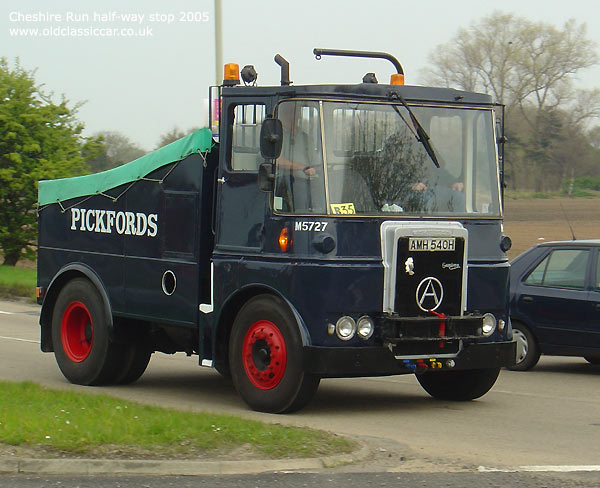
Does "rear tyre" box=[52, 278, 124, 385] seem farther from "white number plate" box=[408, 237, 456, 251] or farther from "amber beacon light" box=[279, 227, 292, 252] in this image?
"white number plate" box=[408, 237, 456, 251]

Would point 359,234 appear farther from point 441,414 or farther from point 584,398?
point 584,398

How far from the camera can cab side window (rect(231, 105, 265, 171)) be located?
1006 centimetres

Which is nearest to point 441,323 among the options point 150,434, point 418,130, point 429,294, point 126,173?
point 429,294

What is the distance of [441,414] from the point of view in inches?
400

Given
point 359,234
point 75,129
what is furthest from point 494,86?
point 359,234

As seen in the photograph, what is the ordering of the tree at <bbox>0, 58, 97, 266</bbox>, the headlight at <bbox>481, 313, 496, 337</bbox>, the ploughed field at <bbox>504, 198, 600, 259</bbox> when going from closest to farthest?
the headlight at <bbox>481, 313, 496, 337</bbox>, the tree at <bbox>0, 58, 97, 266</bbox>, the ploughed field at <bbox>504, 198, 600, 259</bbox>

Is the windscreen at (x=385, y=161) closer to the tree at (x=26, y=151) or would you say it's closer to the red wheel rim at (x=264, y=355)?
the red wheel rim at (x=264, y=355)

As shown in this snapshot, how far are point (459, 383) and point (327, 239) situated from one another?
7.97 ft

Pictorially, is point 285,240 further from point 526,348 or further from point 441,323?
point 526,348

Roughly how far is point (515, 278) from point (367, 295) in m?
4.96

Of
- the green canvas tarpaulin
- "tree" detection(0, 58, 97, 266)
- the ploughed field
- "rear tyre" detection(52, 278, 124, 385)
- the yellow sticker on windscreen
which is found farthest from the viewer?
the ploughed field

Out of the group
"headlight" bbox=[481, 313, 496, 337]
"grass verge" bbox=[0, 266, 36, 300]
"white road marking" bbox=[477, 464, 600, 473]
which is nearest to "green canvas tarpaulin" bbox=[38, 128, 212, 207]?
"headlight" bbox=[481, 313, 496, 337]

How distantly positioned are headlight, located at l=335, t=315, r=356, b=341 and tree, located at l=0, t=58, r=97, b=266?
67.9 feet

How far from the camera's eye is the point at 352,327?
9602 millimetres
